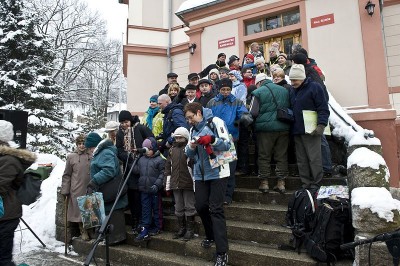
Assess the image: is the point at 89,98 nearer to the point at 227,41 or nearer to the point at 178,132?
the point at 227,41

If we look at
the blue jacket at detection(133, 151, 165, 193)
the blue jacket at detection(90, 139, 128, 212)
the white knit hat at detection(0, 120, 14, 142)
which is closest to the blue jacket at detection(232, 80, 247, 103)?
the blue jacket at detection(133, 151, 165, 193)

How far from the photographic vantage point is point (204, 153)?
398 centimetres

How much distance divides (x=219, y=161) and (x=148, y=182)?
60.3 inches

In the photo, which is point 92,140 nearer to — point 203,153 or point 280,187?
point 203,153

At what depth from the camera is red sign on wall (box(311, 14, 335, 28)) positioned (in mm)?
8777

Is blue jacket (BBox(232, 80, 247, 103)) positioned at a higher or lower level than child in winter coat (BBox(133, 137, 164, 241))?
higher

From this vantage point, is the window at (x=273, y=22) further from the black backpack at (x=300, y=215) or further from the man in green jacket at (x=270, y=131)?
the black backpack at (x=300, y=215)

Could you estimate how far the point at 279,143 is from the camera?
16.4 feet

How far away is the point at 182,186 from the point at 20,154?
6.96 feet

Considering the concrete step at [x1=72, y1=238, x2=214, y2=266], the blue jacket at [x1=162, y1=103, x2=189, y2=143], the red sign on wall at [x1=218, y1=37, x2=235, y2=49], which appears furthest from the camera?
the red sign on wall at [x1=218, y1=37, x2=235, y2=49]

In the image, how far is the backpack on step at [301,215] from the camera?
374 cm

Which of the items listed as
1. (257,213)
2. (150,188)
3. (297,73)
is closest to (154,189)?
(150,188)

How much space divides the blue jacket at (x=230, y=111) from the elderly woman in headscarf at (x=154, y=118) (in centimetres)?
143

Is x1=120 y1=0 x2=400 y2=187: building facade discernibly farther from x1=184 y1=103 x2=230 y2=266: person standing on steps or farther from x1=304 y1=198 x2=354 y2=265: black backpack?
x1=184 y1=103 x2=230 y2=266: person standing on steps
